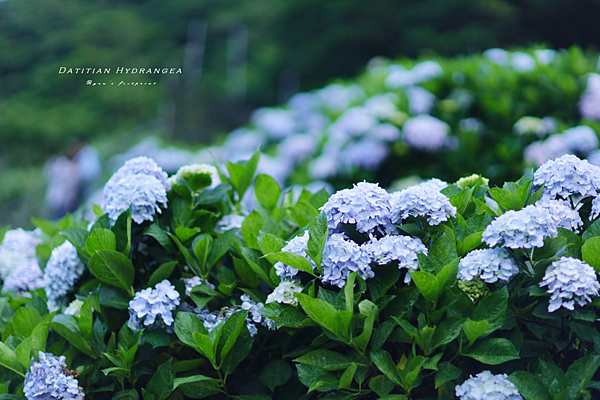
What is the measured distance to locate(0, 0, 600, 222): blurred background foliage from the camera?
57.7 ft

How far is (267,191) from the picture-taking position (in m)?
1.89

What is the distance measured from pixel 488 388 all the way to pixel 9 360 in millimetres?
1317

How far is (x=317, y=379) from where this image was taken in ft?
4.02

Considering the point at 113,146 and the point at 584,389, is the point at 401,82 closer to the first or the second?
the point at 584,389

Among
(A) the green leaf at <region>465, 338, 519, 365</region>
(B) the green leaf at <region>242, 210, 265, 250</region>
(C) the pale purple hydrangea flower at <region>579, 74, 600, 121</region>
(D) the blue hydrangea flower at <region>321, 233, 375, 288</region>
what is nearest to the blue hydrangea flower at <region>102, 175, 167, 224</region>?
(B) the green leaf at <region>242, 210, 265, 250</region>

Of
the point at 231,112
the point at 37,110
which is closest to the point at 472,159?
the point at 231,112

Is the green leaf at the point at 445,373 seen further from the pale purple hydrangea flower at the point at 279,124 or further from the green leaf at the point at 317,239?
the pale purple hydrangea flower at the point at 279,124

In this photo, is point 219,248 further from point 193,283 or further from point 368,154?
point 368,154

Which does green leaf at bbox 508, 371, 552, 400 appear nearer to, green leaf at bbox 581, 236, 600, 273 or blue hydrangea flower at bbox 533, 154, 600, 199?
green leaf at bbox 581, 236, 600, 273

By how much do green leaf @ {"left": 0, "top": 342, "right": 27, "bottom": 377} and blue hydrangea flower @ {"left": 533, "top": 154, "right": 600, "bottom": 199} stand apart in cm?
160

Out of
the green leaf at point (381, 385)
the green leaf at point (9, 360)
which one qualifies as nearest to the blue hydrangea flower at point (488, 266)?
the green leaf at point (381, 385)

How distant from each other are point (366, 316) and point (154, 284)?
67cm

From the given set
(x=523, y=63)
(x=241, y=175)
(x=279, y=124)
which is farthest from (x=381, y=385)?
(x=279, y=124)

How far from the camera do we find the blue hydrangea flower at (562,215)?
4.21 ft
